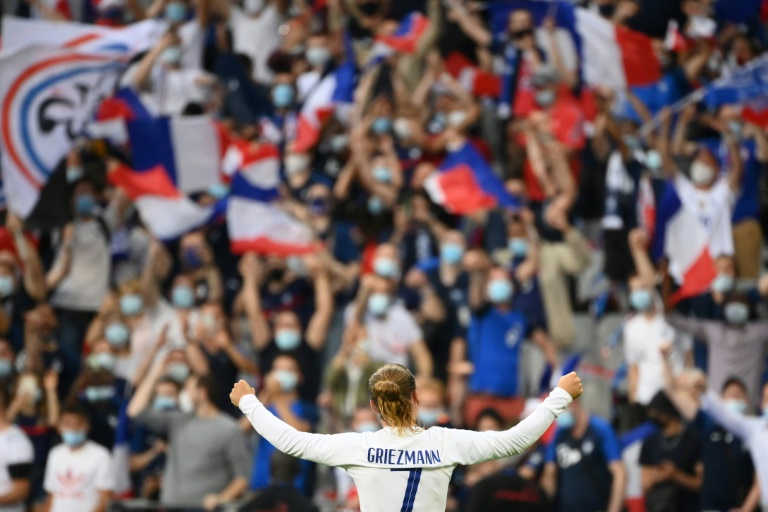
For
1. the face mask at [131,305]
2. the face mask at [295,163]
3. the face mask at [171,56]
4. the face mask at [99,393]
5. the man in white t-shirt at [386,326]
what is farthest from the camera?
the face mask at [171,56]

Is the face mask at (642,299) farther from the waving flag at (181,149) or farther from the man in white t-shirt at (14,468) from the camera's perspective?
the man in white t-shirt at (14,468)

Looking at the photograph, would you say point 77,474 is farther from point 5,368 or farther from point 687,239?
point 687,239

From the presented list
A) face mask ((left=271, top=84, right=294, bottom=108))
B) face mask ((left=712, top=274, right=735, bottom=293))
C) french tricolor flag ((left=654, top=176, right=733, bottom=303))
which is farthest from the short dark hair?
face mask ((left=271, top=84, right=294, bottom=108))

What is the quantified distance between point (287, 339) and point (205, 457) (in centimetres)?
156

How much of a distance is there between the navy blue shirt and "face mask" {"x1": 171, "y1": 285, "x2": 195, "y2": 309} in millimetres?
4026

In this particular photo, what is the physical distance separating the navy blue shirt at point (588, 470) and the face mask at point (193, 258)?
14.4 ft

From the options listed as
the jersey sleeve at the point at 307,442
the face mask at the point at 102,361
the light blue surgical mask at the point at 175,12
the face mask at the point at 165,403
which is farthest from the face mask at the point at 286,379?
the jersey sleeve at the point at 307,442

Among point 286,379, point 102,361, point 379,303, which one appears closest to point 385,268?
point 379,303

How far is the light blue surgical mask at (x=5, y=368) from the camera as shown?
Answer: 14.4 m

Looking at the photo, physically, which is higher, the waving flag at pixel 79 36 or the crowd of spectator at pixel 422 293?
the waving flag at pixel 79 36

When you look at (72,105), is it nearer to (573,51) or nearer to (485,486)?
(573,51)

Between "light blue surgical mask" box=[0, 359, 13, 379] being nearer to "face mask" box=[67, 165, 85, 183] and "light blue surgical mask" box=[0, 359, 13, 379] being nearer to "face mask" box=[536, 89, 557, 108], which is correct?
"face mask" box=[67, 165, 85, 183]

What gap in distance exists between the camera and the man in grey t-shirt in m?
12.9

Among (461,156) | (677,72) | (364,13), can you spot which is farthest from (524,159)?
(364,13)
